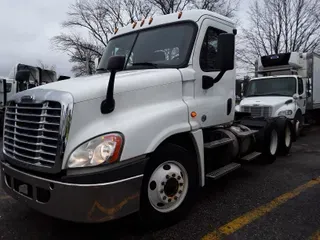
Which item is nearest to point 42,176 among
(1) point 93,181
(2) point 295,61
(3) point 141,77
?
(1) point 93,181

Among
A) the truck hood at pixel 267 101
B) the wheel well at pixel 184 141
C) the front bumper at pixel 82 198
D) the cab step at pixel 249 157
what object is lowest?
the cab step at pixel 249 157

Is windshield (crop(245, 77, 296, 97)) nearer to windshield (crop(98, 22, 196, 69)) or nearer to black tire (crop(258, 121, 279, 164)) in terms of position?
black tire (crop(258, 121, 279, 164))

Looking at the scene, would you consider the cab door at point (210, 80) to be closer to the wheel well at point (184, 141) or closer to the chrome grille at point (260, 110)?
the wheel well at point (184, 141)

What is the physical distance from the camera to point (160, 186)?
3129 millimetres

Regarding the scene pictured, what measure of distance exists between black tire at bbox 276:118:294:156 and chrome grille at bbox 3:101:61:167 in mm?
5653

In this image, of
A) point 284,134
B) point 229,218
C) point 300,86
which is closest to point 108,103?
point 229,218

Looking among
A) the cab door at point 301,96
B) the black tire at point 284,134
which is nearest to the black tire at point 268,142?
the black tire at point 284,134

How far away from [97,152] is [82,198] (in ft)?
1.39

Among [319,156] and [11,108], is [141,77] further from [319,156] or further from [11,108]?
[319,156]

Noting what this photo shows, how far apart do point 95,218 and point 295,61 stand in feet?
34.2

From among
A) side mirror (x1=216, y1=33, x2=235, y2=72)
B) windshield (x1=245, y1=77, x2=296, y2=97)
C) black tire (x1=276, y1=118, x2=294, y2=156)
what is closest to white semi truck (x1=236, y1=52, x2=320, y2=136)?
windshield (x1=245, y1=77, x2=296, y2=97)

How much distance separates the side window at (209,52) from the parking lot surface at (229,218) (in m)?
1.92

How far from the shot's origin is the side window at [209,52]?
12.8ft

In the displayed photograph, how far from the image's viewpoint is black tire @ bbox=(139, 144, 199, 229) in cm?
305
